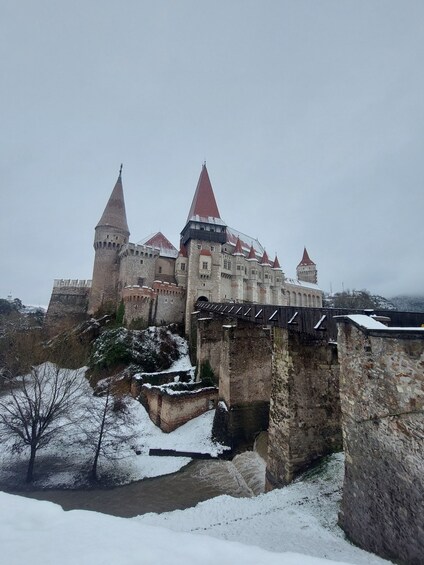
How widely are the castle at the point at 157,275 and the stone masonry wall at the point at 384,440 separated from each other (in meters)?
25.6

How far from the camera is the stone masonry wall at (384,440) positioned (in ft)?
15.8

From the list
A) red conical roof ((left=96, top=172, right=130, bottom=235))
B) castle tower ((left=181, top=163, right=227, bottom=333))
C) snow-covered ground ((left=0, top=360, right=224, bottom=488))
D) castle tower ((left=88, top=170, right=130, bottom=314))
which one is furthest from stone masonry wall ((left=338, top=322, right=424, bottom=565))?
red conical roof ((left=96, top=172, right=130, bottom=235))

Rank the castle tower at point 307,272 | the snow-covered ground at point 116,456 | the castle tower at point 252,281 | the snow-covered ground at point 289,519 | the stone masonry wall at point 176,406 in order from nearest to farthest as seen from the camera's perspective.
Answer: the snow-covered ground at point 289,519 → the snow-covered ground at point 116,456 → the stone masonry wall at point 176,406 → the castle tower at point 252,281 → the castle tower at point 307,272

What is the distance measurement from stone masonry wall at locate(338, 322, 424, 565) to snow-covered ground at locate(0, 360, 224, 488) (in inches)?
402

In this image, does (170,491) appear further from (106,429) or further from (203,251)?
(203,251)

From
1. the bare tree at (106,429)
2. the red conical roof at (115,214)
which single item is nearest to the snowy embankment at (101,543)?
the bare tree at (106,429)

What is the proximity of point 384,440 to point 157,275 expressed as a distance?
33.0m

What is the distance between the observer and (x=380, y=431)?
558 centimetres

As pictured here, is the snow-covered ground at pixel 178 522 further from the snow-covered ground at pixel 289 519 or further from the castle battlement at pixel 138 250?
the castle battlement at pixel 138 250

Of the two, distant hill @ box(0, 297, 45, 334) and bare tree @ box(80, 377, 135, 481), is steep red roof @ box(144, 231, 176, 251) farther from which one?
bare tree @ box(80, 377, 135, 481)

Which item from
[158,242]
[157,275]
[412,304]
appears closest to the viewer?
[412,304]

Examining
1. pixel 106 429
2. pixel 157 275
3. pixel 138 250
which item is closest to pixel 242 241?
pixel 157 275

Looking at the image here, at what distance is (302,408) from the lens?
382 inches

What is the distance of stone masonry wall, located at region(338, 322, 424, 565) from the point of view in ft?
15.8
